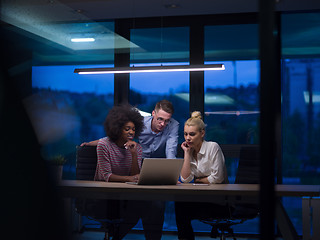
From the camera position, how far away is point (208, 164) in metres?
3.67

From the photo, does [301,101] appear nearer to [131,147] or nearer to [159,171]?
[131,147]

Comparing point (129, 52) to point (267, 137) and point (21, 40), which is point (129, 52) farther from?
point (267, 137)

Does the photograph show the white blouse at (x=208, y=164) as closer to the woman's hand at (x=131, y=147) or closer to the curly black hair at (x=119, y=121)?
the woman's hand at (x=131, y=147)

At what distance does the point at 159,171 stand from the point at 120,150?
0.67 metres

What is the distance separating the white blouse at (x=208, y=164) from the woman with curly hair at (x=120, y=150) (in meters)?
0.49

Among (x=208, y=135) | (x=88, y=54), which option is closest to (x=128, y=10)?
(x=88, y=54)

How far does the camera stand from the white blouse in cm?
361

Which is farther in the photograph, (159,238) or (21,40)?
(21,40)

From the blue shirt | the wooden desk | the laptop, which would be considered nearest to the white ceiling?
the blue shirt

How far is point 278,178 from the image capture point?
5535mm

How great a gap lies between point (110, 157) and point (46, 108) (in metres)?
2.95

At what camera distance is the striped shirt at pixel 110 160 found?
141 inches

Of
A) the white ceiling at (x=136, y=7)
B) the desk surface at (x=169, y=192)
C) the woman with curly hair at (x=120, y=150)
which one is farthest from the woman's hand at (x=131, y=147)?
the white ceiling at (x=136, y=7)

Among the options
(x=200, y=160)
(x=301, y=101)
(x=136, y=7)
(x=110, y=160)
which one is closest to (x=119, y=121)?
(x=110, y=160)
